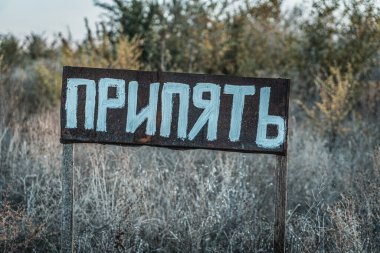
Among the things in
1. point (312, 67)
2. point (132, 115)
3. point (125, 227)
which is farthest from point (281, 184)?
point (312, 67)

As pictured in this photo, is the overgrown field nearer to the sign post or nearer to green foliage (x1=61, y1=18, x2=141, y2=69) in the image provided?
green foliage (x1=61, y1=18, x2=141, y2=69)

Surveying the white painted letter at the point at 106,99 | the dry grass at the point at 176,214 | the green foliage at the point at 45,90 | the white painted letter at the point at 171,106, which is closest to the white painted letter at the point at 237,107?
the white painted letter at the point at 171,106

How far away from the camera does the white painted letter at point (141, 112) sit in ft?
9.05

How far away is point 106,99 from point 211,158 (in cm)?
275

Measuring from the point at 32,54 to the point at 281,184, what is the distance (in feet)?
43.3

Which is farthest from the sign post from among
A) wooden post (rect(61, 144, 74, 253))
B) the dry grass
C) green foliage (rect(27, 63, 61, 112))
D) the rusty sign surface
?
green foliage (rect(27, 63, 61, 112))

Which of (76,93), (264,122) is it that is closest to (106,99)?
(76,93)

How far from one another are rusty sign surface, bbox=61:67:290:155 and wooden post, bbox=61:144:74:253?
0.41 feet

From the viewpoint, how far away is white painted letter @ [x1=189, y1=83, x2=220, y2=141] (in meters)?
2.72

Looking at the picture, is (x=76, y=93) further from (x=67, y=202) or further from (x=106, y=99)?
(x=67, y=202)

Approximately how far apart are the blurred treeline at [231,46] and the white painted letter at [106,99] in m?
4.88

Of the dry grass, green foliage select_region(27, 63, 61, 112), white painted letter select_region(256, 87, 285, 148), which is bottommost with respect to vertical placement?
the dry grass

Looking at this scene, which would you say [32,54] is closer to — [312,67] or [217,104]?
[312,67]

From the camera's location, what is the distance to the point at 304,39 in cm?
908
